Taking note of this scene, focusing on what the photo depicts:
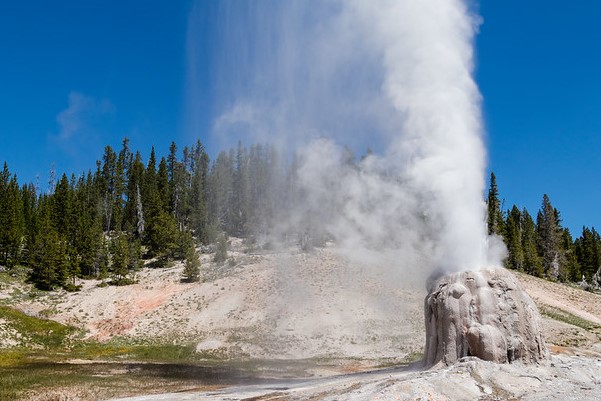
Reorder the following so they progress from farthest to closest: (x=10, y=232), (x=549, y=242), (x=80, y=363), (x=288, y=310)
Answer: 1. (x=549, y=242)
2. (x=10, y=232)
3. (x=288, y=310)
4. (x=80, y=363)

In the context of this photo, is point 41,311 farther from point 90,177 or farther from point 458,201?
point 90,177

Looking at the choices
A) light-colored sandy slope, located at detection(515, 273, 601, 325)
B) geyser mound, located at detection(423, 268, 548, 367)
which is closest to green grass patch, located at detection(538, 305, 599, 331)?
light-colored sandy slope, located at detection(515, 273, 601, 325)

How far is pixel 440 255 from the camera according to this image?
27203 mm

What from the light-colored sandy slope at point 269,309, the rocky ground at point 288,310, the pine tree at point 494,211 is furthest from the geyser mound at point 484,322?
the pine tree at point 494,211

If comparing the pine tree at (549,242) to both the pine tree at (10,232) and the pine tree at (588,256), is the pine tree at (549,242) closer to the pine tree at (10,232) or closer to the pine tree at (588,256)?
the pine tree at (588,256)

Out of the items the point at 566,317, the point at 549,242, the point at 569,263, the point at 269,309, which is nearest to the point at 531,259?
the point at 549,242

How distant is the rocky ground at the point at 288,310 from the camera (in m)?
47.7

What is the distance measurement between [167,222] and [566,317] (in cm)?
6372

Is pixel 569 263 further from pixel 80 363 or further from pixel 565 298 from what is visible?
pixel 80 363

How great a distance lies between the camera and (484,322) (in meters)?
22.2

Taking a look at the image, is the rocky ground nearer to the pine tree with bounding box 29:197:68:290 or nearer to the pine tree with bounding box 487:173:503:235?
the pine tree with bounding box 29:197:68:290

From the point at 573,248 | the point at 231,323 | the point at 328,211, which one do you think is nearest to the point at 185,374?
the point at 231,323

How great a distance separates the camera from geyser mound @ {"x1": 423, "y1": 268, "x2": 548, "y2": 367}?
71.4 feet

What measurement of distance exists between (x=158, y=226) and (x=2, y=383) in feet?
206
